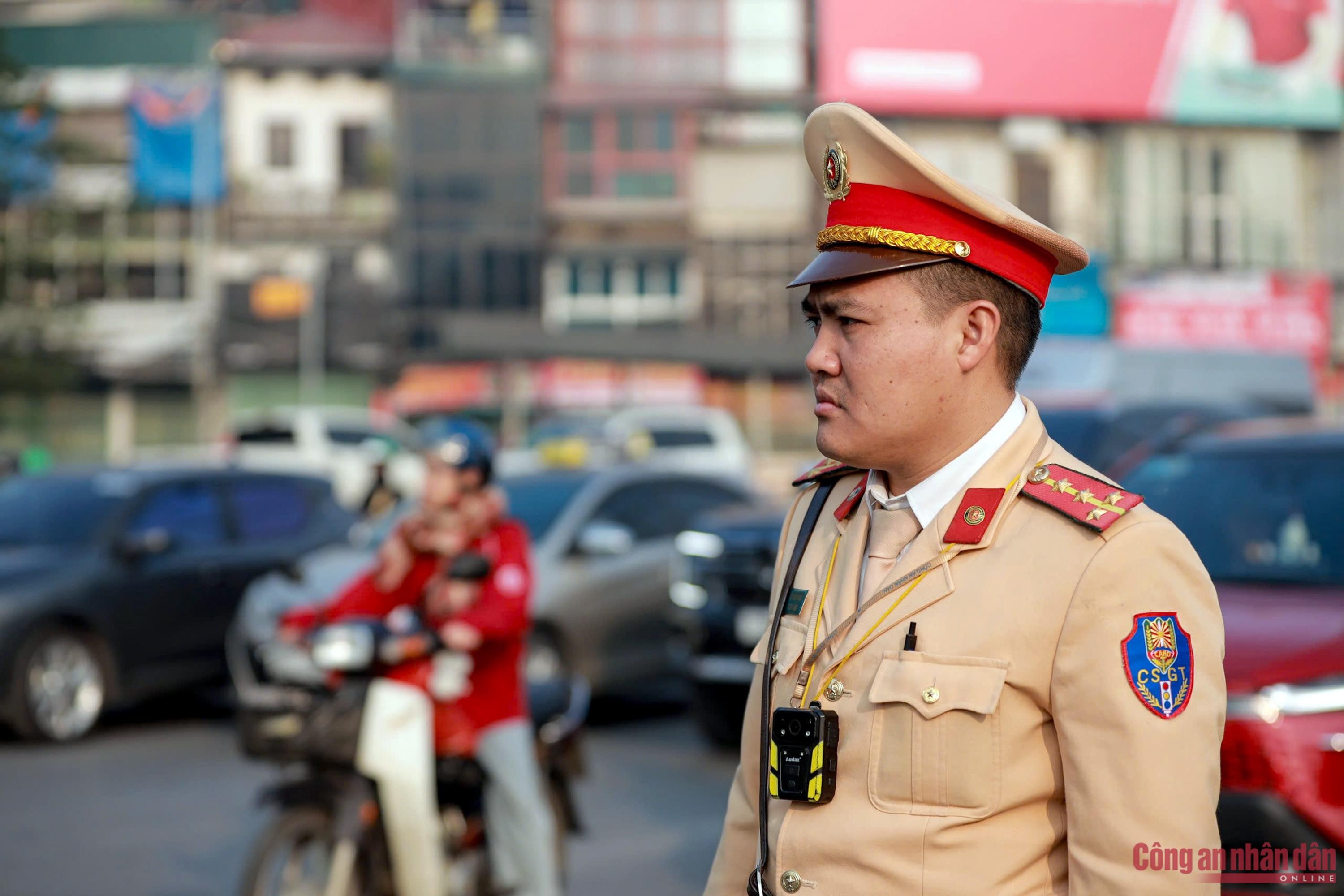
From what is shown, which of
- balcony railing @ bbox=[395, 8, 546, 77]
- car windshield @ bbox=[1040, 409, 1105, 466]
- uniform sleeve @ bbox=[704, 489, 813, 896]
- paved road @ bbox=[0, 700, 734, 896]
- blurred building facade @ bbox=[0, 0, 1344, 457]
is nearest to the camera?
uniform sleeve @ bbox=[704, 489, 813, 896]

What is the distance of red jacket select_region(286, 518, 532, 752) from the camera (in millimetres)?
4621

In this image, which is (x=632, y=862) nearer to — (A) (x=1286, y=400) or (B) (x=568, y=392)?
(A) (x=1286, y=400)

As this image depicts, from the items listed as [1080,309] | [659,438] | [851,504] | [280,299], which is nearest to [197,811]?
[851,504]

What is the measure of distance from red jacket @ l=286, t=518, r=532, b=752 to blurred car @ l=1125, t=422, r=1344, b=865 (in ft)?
6.62

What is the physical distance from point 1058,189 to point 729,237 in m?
9.12

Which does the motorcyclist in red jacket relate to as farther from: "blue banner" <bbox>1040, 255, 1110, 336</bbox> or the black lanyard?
"blue banner" <bbox>1040, 255, 1110, 336</bbox>

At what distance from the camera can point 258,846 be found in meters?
4.35

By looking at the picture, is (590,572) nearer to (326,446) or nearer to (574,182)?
(326,446)

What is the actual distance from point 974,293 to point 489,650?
9.65 ft

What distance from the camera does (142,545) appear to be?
401 inches

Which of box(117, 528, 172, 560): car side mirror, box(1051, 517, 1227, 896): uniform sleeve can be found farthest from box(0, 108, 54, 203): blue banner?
box(1051, 517, 1227, 896): uniform sleeve

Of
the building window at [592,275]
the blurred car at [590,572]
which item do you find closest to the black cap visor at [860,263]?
the blurred car at [590,572]

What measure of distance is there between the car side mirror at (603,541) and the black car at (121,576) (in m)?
2.28

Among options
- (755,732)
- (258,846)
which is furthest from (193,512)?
(755,732)
